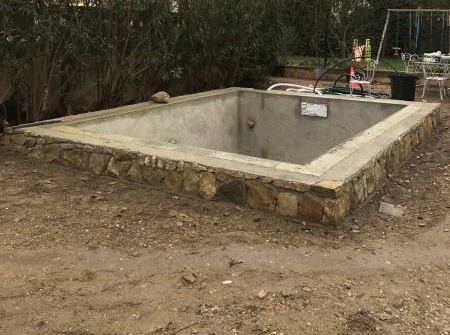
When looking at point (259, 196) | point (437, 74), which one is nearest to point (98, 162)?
point (259, 196)


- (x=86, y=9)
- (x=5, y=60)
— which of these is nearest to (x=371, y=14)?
(x=86, y=9)

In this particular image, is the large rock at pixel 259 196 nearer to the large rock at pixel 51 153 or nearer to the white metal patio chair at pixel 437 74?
the large rock at pixel 51 153

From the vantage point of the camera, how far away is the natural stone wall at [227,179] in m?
4.02

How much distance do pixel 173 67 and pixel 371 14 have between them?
883 centimetres

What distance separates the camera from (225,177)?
439 cm

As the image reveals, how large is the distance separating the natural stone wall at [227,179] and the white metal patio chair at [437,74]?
483cm

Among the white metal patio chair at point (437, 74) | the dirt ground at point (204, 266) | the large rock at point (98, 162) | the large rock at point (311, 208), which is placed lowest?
the dirt ground at point (204, 266)

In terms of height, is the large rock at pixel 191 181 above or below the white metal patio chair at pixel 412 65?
below

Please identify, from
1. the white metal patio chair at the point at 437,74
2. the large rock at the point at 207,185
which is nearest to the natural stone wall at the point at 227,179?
the large rock at the point at 207,185

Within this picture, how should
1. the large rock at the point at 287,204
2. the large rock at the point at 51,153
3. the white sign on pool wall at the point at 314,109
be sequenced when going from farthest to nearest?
1. the white sign on pool wall at the point at 314,109
2. the large rock at the point at 51,153
3. the large rock at the point at 287,204

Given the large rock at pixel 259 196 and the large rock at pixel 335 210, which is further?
the large rock at pixel 259 196

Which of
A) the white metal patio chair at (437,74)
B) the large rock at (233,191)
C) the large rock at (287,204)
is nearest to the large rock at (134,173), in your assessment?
the large rock at (233,191)

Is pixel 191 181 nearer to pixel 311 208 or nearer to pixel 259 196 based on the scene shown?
pixel 259 196

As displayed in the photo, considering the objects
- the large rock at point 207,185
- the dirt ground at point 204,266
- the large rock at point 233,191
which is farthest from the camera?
the large rock at point 207,185
